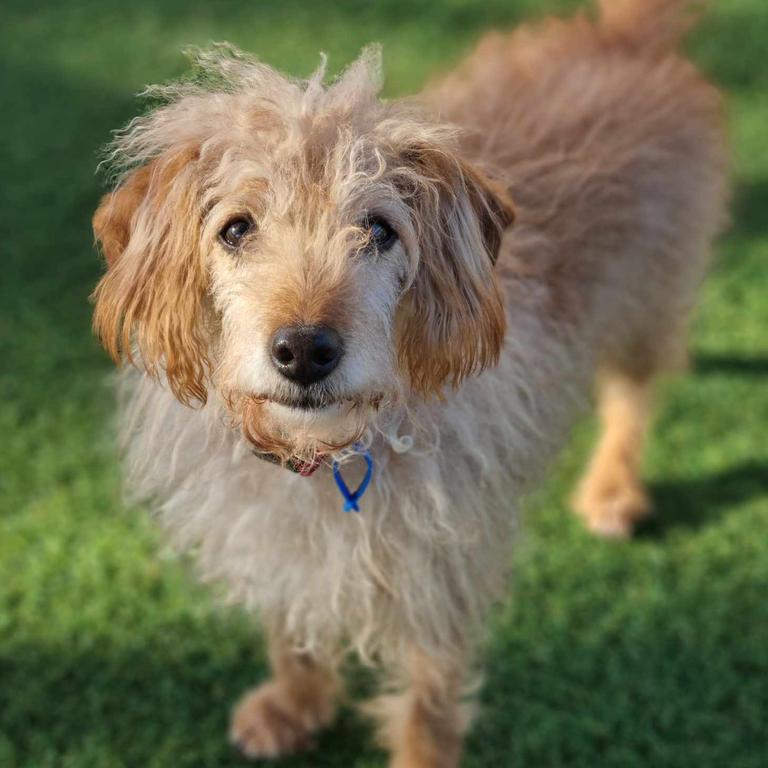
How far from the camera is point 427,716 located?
8.83 ft

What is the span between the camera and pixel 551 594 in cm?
339

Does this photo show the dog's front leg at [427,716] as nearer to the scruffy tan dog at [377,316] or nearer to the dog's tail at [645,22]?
the scruffy tan dog at [377,316]

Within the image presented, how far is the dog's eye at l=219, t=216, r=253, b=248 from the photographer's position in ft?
6.48

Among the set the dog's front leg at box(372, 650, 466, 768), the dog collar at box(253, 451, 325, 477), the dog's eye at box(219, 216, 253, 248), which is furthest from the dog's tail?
the dog's front leg at box(372, 650, 466, 768)

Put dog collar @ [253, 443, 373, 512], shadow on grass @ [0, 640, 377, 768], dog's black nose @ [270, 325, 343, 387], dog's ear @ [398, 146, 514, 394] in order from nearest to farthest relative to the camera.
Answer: dog's black nose @ [270, 325, 343, 387]
dog's ear @ [398, 146, 514, 394]
dog collar @ [253, 443, 373, 512]
shadow on grass @ [0, 640, 377, 768]

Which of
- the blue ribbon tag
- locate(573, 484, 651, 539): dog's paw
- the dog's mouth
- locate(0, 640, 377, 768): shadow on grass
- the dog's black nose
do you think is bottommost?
locate(0, 640, 377, 768): shadow on grass

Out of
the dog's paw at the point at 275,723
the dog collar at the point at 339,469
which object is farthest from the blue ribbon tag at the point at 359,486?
the dog's paw at the point at 275,723

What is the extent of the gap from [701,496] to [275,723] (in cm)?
187

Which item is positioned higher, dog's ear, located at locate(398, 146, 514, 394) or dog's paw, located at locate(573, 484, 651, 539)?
dog's ear, located at locate(398, 146, 514, 394)

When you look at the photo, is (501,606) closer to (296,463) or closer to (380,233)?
(296,463)

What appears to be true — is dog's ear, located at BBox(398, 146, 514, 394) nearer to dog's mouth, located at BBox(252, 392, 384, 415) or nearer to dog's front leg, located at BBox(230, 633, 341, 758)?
dog's mouth, located at BBox(252, 392, 384, 415)

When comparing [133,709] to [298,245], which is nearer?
[298,245]

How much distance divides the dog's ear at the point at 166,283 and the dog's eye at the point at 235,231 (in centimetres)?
6

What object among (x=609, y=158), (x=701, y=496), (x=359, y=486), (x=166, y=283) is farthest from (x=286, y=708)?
(x=609, y=158)
